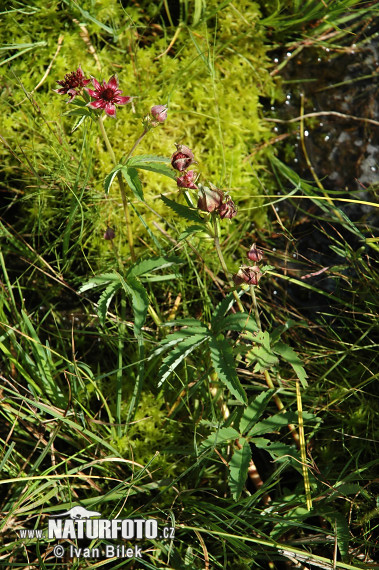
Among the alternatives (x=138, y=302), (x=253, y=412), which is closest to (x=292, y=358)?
(x=253, y=412)

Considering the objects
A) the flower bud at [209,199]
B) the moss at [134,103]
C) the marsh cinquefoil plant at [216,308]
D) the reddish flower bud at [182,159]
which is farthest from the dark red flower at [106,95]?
the moss at [134,103]

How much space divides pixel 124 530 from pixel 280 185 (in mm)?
1701

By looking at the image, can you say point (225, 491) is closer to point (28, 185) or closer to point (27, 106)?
point (28, 185)

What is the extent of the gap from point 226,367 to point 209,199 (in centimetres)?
53

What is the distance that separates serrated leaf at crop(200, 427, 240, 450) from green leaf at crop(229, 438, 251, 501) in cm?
6

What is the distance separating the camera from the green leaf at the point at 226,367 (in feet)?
4.87

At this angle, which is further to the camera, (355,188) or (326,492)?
(355,188)

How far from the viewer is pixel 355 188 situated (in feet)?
7.88

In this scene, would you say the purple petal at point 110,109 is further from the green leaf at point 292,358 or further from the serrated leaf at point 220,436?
the serrated leaf at point 220,436

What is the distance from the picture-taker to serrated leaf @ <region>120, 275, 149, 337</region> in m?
1.64

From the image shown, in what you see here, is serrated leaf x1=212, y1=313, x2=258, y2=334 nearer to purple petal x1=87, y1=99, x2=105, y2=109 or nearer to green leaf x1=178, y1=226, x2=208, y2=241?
green leaf x1=178, y1=226, x2=208, y2=241

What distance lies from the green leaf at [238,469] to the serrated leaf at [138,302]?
1.79ft

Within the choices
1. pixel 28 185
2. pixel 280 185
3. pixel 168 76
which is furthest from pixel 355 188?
pixel 28 185

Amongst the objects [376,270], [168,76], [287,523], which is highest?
[168,76]
